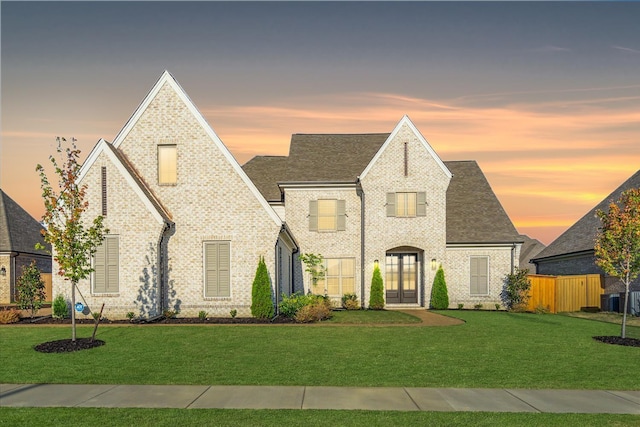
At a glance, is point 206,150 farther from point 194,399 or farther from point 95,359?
point 194,399

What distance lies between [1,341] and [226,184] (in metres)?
10.0

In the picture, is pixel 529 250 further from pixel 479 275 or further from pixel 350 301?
pixel 350 301

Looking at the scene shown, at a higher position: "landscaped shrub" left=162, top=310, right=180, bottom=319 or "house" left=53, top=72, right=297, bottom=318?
"house" left=53, top=72, right=297, bottom=318

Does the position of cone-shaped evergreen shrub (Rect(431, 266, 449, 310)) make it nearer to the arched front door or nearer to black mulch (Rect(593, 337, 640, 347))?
the arched front door

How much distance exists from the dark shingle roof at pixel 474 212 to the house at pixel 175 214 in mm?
12518

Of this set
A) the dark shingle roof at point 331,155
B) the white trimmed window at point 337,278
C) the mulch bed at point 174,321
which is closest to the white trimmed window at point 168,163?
the mulch bed at point 174,321

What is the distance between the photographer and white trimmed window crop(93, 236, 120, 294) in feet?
67.9

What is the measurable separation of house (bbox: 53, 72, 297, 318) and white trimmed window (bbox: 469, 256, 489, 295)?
41.8 ft

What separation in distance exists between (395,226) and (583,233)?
46.5 ft

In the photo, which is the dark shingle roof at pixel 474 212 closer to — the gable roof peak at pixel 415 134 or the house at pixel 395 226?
the house at pixel 395 226

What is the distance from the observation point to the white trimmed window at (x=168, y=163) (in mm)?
22188

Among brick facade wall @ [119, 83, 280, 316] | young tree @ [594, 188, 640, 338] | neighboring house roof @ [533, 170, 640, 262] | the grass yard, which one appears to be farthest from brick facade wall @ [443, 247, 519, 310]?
the grass yard

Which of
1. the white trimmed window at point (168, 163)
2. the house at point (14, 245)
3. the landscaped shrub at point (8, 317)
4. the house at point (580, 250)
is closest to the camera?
the landscaped shrub at point (8, 317)

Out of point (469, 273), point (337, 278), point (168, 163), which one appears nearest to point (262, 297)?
point (168, 163)
